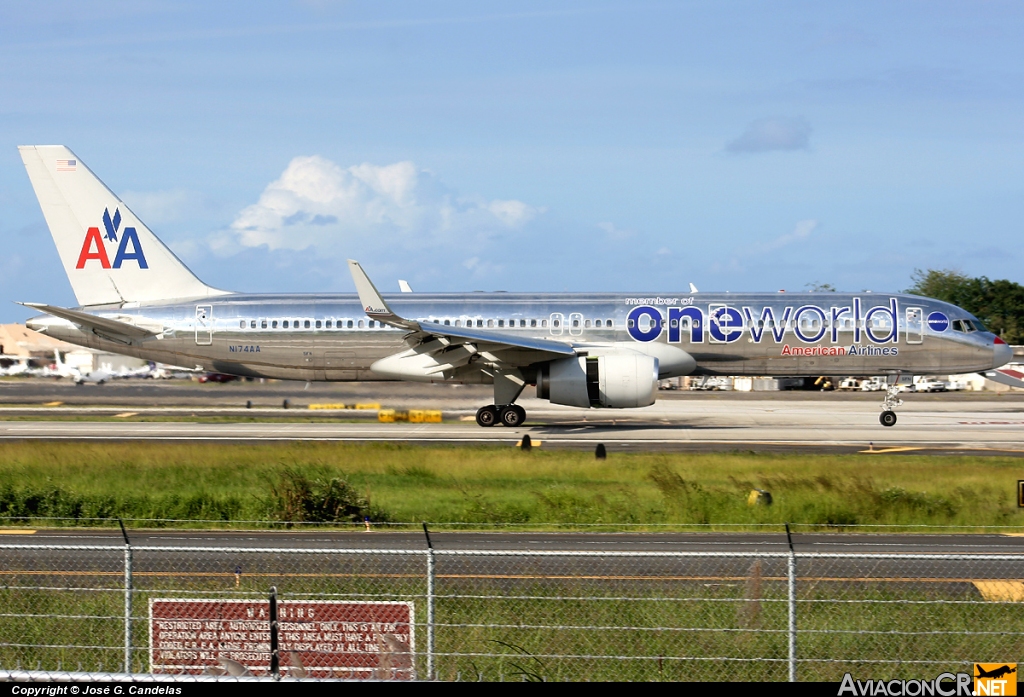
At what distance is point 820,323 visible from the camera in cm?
3731

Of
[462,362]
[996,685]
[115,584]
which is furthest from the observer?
[462,362]

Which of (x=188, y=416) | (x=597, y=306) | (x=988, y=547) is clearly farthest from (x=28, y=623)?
(x=188, y=416)

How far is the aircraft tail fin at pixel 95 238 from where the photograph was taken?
3966 centimetres

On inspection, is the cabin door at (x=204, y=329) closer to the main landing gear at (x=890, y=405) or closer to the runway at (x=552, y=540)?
the runway at (x=552, y=540)

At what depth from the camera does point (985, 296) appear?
373 feet

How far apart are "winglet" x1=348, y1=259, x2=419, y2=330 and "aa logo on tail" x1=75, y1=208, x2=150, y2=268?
11.1m

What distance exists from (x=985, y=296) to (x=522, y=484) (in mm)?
103874

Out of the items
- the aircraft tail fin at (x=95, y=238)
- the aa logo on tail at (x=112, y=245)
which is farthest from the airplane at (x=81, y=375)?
the aa logo on tail at (x=112, y=245)

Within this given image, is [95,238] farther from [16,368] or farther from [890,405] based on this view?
[16,368]

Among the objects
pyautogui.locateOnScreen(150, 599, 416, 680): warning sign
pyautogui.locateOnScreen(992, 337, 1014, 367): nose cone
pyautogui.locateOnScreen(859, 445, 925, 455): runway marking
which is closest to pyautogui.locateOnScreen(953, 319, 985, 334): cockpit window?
pyautogui.locateOnScreen(992, 337, 1014, 367): nose cone

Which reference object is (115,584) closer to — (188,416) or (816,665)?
(816,665)

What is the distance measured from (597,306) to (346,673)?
95.4 ft

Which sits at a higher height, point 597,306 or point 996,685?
point 597,306

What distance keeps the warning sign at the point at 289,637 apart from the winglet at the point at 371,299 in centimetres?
2366
